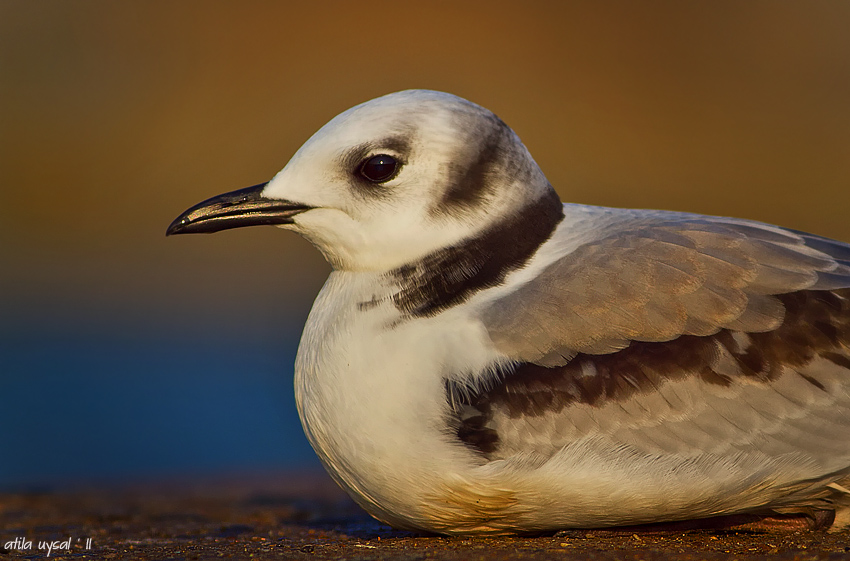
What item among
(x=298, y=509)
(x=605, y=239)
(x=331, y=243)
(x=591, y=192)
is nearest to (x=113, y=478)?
(x=298, y=509)

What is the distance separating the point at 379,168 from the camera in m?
5.06

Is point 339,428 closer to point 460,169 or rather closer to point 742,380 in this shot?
point 460,169

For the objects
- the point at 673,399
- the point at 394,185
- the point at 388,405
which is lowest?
the point at 673,399

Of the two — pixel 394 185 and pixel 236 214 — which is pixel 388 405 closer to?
pixel 394 185

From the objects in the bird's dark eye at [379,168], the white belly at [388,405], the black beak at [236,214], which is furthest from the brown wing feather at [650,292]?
the black beak at [236,214]

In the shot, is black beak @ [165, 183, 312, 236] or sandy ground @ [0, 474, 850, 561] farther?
black beak @ [165, 183, 312, 236]

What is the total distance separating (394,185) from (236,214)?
2.65ft

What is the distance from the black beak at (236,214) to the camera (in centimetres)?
519

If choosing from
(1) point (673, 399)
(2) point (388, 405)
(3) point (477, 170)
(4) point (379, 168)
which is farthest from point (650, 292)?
(4) point (379, 168)

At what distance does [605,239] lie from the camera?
199 inches

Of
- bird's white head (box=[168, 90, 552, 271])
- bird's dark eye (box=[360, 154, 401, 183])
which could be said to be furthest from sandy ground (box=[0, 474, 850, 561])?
bird's dark eye (box=[360, 154, 401, 183])

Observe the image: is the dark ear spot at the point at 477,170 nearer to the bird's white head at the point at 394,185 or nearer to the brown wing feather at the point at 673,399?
the bird's white head at the point at 394,185

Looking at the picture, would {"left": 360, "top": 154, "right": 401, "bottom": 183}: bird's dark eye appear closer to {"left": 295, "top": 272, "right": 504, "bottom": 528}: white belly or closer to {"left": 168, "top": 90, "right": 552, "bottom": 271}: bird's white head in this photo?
{"left": 168, "top": 90, "right": 552, "bottom": 271}: bird's white head

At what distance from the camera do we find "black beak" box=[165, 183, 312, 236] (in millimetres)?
5188
